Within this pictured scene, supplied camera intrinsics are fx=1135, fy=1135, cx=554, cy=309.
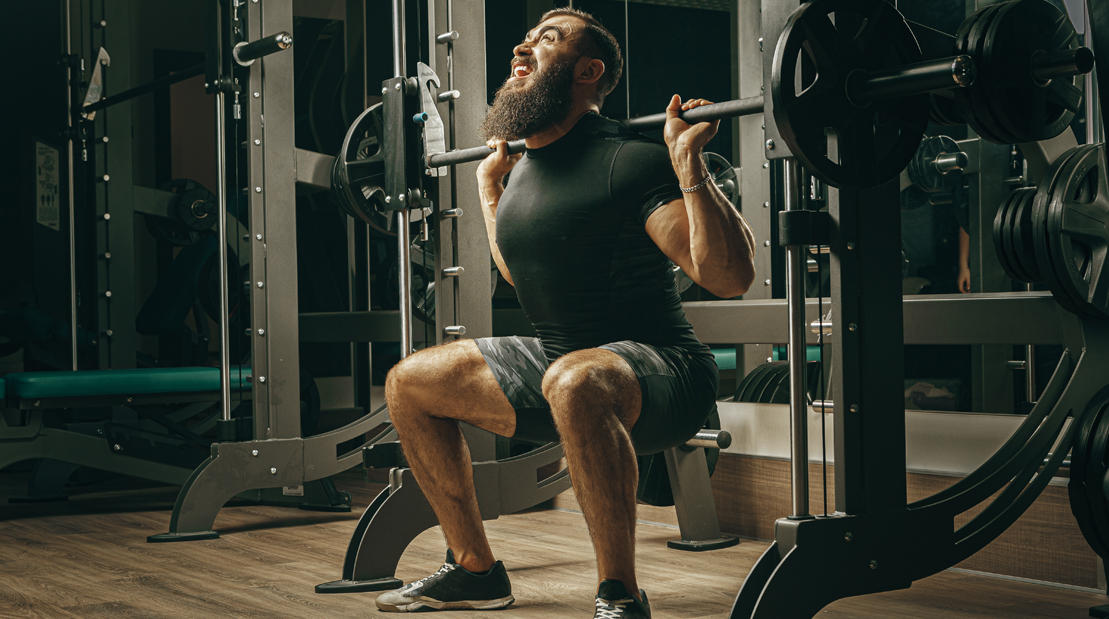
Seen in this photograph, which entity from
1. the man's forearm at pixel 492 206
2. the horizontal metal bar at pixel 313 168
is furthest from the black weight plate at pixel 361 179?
the man's forearm at pixel 492 206

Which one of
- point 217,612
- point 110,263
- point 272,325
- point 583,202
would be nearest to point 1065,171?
point 583,202

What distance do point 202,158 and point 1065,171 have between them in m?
5.44

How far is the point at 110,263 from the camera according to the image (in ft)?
15.8

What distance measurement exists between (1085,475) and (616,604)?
91 cm

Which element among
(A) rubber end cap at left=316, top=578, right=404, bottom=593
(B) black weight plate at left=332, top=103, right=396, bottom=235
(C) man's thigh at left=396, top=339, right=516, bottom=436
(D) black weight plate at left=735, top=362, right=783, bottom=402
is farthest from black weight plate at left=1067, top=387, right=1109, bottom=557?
(B) black weight plate at left=332, top=103, right=396, bottom=235

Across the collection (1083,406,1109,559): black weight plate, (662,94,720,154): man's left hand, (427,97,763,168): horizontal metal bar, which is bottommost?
(1083,406,1109,559): black weight plate

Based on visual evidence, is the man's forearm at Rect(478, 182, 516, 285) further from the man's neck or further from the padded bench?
the padded bench

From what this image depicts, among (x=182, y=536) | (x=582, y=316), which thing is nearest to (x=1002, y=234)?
(x=582, y=316)

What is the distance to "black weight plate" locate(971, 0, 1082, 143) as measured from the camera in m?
1.67

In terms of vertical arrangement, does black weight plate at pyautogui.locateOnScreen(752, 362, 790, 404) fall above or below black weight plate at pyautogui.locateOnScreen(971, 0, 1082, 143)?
below

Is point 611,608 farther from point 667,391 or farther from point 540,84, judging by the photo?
point 540,84

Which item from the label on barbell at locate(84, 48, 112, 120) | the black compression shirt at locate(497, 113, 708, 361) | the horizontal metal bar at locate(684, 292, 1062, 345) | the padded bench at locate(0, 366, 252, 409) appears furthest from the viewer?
the label on barbell at locate(84, 48, 112, 120)

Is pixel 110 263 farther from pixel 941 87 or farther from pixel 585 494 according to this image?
pixel 941 87

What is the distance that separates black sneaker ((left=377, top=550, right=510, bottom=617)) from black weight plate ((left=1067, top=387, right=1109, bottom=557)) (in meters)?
1.11
